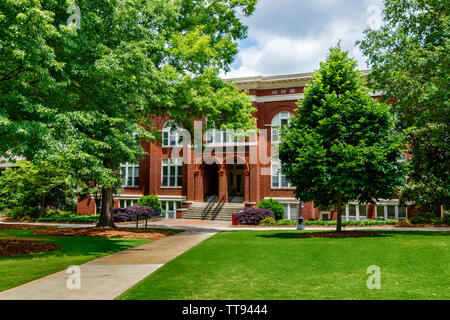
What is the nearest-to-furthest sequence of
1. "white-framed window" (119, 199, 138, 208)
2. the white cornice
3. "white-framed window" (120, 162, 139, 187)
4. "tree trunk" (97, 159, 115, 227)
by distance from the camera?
"tree trunk" (97, 159, 115, 227), the white cornice, "white-framed window" (119, 199, 138, 208), "white-framed window" (120, 162, 139, 187)

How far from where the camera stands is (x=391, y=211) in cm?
2888

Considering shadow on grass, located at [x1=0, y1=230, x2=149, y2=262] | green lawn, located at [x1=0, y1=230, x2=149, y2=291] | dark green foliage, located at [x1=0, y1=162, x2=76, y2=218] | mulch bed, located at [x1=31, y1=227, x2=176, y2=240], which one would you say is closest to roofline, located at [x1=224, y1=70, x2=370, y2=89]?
dark green foliage, located at [x1=0, y1=162, x2=76, y2=218]

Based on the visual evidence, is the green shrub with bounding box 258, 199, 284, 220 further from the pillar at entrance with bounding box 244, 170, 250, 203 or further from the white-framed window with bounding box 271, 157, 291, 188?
the white-framed window with bounding box 271, 157, 291, 188

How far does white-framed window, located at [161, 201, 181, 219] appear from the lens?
113ft

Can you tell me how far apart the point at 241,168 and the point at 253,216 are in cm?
949

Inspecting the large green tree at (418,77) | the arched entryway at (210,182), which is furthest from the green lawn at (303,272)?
the arched entryway at (210,182)

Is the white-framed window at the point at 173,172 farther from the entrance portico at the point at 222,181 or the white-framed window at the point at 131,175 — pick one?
the white-framed window at the point at 131,175

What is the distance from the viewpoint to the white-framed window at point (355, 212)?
95.5ft

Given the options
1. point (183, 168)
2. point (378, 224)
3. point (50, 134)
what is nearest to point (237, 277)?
point (50, 134)

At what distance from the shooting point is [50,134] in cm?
1100

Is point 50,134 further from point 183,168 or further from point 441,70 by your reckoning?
point 183,168

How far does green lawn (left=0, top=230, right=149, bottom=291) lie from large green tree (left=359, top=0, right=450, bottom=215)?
51.1 feet

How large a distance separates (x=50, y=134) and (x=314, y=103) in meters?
11.4

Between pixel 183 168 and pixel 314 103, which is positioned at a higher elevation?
pixel 314 103
